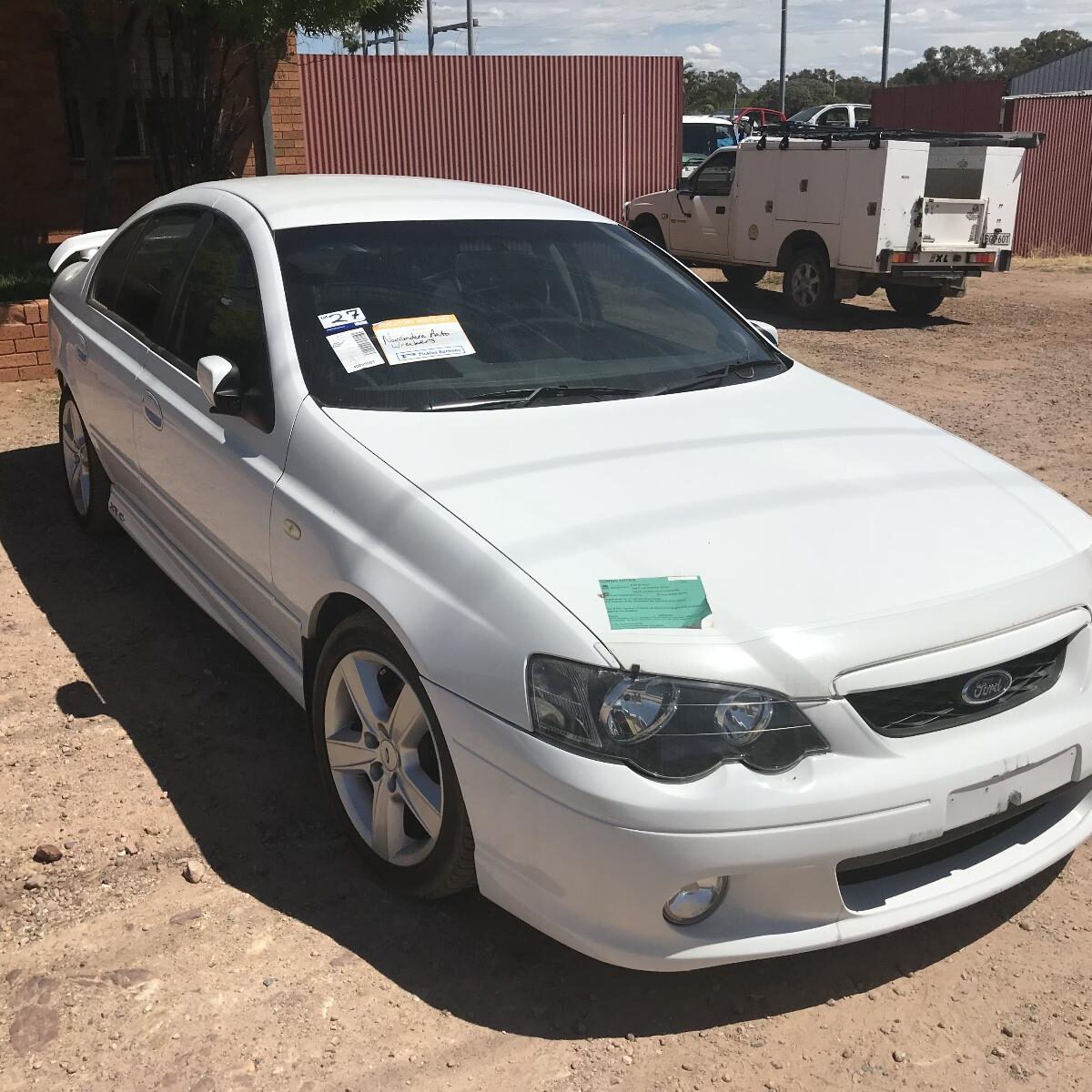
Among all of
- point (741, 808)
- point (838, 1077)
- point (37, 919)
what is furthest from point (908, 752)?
point (37, 919)

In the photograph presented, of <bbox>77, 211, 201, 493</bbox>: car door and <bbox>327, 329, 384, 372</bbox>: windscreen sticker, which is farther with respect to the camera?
<bbox>77, 211, 201, 493</bbox>: car door

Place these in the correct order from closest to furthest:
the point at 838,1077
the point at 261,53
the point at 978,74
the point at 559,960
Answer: the point at 838,1077 < the point at 559,960 < the point at 261,53 < the point at 978,74

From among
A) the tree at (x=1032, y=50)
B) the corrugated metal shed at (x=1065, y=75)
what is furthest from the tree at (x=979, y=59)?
the corrugated metal shed at (x=1065, y=75)

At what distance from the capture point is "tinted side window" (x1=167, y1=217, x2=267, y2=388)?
11.4 feet

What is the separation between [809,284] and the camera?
40.9ft

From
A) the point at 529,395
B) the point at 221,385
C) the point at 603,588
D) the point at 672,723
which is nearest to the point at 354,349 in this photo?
the point at 221,385

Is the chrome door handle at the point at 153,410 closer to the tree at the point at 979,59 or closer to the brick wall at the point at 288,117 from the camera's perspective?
the brick wall at the point at 288,117

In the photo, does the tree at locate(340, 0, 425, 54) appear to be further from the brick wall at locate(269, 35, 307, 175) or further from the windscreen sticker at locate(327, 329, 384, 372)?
the windscreen sticker at locate(327, 329, 384, 372)

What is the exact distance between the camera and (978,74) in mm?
83562

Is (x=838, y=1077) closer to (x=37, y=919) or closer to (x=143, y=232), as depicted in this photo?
(x=37, y=919)

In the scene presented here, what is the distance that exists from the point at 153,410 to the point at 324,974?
213cm

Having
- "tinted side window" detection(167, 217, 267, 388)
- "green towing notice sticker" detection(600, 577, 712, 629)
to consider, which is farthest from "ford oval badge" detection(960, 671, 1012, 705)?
"tinted side window" detection(167, 217, 267, 388)

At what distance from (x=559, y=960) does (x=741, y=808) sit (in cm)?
80

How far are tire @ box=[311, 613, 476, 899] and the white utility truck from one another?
32.4ft
